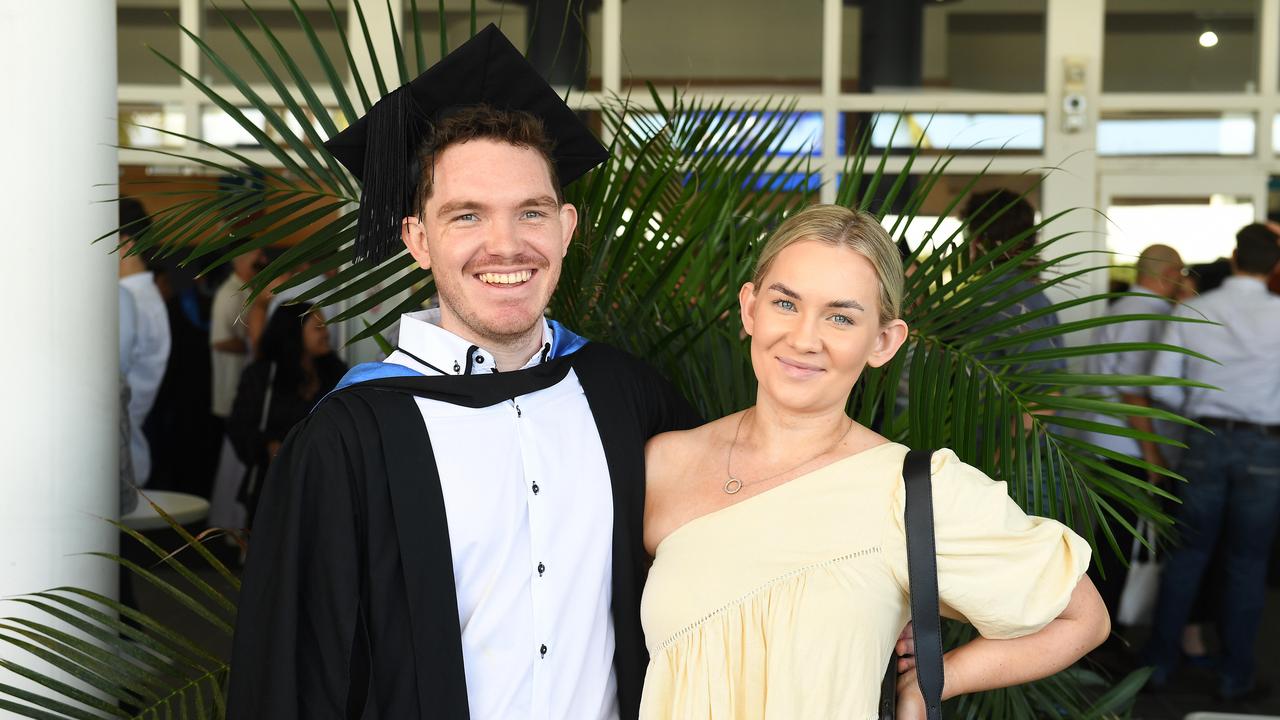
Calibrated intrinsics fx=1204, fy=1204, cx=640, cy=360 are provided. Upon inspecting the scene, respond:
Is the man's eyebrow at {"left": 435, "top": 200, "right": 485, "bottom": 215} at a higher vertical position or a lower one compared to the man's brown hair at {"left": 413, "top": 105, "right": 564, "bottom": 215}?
lower

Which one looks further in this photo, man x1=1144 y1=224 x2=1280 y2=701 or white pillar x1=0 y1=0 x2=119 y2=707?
man x1=1144 y1=224 x2=1280 y2=701

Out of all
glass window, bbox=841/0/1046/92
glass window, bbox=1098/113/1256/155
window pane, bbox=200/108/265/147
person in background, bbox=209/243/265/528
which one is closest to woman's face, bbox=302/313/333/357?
person in background, bbox=209/243/265/528

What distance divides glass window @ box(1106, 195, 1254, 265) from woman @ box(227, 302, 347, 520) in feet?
12.1

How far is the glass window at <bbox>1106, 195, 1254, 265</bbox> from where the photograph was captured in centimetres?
568

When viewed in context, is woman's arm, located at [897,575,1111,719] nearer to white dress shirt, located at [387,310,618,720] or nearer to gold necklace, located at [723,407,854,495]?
gold necklace, located at [723,407,854,495]

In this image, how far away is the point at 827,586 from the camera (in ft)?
5.05

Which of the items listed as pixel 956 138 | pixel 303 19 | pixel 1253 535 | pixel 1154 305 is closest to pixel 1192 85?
pixel 956 138

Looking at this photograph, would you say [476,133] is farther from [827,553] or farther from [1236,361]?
[1236,361]

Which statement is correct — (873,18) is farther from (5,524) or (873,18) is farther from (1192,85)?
(5,524)

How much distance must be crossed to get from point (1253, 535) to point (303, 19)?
154 inches

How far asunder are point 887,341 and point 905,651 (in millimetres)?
418

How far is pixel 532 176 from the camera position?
5.70ft

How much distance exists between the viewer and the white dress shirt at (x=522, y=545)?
1.65 metres

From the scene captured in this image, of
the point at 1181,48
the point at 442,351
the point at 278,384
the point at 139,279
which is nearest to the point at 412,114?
the point at 442,351
